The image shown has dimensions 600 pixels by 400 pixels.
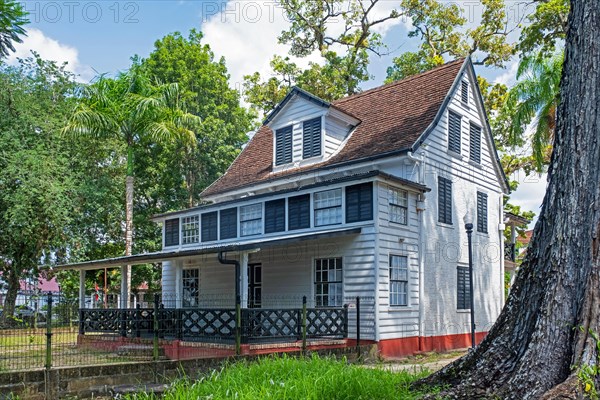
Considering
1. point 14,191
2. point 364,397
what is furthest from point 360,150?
point 14,191

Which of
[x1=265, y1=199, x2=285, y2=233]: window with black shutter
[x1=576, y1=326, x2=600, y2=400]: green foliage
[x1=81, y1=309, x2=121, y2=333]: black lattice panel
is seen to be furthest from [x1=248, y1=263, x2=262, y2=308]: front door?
[x1=576, y1=326, x2=600, y2=400]: green foliage

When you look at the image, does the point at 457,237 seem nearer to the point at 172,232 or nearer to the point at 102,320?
the point at 172,232

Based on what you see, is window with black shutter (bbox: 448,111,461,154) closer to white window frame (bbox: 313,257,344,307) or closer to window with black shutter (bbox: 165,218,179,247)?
white window frame (bbox: 313,257,344,307)

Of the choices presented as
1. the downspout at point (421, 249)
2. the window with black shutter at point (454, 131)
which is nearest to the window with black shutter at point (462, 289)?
the downspout at point (421, 249)

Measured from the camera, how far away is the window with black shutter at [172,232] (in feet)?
78.6

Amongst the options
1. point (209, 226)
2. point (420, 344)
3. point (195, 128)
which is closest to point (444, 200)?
point (420, 344)

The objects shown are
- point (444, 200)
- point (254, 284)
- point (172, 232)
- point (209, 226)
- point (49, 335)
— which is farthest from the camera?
point (172, 232)

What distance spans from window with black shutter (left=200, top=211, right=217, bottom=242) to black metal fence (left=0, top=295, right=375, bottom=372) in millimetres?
3543

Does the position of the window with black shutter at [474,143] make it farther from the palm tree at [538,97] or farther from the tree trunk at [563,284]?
the tree trunk at [563,284]

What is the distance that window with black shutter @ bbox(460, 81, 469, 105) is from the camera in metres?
22.3

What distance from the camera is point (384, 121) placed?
2178cm

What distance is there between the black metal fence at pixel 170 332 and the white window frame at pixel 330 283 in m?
0.36

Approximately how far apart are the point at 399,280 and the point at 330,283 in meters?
2.09

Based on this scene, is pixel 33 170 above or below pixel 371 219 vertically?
above
